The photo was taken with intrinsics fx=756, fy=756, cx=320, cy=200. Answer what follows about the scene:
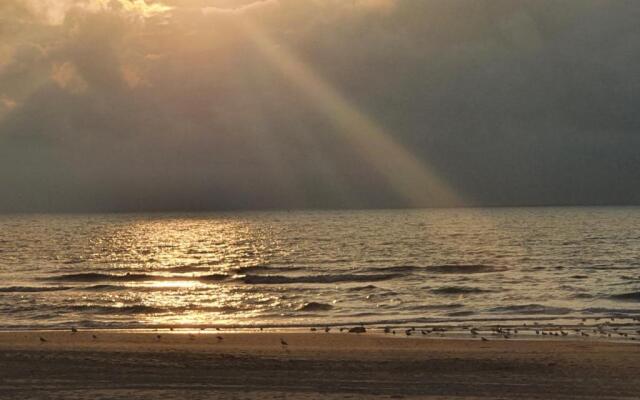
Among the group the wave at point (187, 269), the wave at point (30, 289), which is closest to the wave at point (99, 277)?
the wave at point (187, 269)

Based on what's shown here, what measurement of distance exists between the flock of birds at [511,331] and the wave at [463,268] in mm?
30848

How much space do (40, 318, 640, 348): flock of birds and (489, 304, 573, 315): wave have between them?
14.7ft

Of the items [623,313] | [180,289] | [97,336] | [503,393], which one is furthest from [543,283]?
[503,393]

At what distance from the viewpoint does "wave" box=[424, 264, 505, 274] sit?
60031mm

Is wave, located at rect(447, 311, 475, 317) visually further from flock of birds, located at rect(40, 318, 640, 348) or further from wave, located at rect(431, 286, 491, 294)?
wave, located at rect(431, 286, 491, 294)

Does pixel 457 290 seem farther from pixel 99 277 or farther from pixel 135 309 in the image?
pixel 99 277

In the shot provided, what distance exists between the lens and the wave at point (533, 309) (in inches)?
1330

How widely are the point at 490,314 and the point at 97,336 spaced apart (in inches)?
670

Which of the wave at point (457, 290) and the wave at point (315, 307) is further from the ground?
the wave at point (315, 307)

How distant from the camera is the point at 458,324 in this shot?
98.6 ft

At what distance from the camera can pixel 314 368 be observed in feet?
60.4

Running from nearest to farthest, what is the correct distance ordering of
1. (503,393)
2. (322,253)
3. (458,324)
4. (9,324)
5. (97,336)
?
1. (503,393)
2. (97,336)
3. (458,324)
4. (9,324)
5. (322,253)

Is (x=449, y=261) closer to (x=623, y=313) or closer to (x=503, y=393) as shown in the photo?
(x=623, y=313)

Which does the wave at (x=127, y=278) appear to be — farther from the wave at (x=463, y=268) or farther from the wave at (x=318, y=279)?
the wave at (x=463, y=268)
